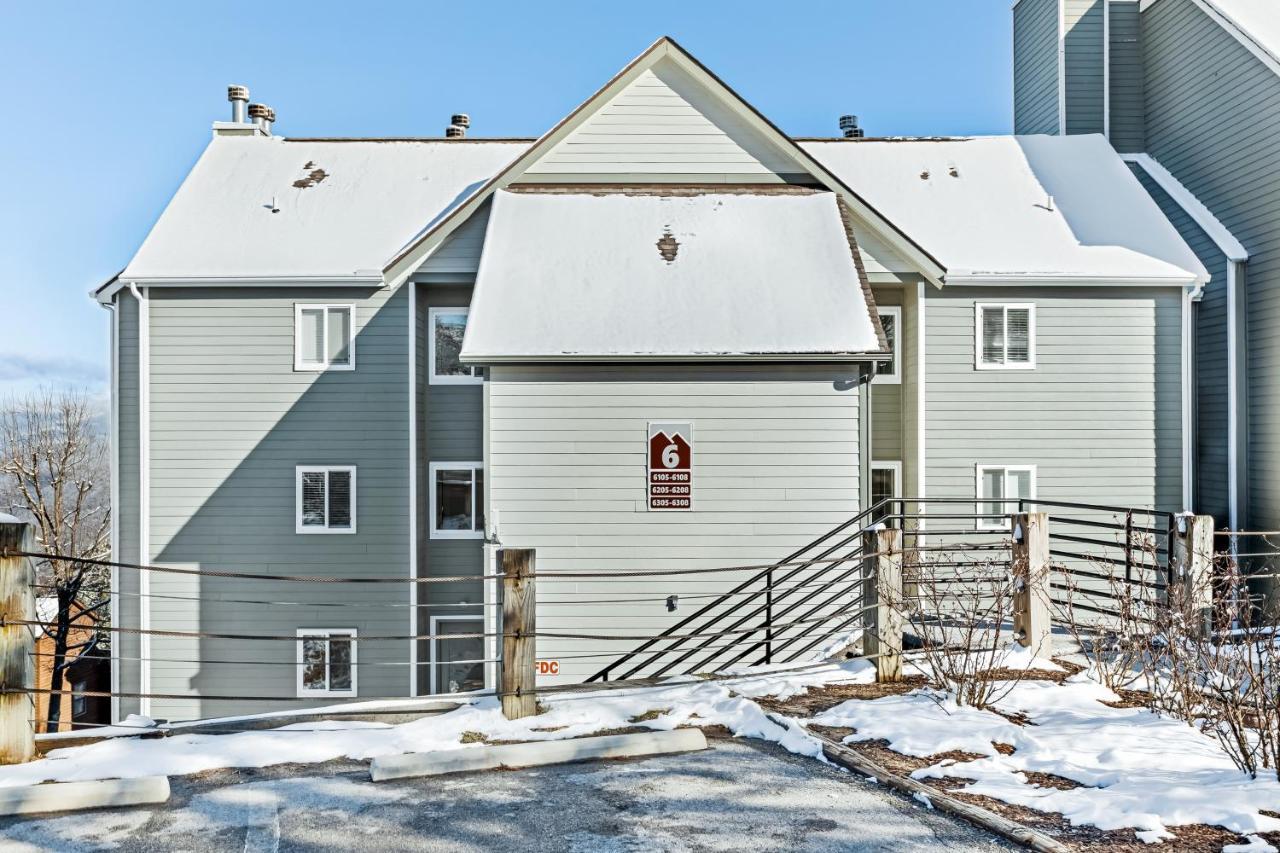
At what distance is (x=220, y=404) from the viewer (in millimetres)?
14734

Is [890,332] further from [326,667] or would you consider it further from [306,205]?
[326,667]

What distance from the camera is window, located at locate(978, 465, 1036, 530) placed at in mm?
14508

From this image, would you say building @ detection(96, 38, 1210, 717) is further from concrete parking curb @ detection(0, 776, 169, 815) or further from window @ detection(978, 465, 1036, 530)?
concrete parking curb @ detection(0, 776, 169, 815)

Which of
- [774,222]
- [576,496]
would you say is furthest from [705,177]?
[576,496]

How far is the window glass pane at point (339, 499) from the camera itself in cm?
1467

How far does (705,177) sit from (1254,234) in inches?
339

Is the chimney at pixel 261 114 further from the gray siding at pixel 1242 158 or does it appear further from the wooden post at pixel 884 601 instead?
the gray siding at pixel 1242 158

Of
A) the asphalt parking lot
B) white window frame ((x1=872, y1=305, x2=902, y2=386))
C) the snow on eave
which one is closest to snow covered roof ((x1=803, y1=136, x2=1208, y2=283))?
the snow on eave

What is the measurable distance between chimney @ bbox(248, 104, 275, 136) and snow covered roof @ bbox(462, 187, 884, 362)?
6.87 metres

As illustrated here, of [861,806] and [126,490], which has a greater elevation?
[126,490]

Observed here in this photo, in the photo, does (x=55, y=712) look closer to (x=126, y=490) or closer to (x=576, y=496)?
(x=126, y=490)

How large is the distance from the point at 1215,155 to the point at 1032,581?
11.7m

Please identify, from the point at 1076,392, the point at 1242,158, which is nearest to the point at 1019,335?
the point at 1076,392

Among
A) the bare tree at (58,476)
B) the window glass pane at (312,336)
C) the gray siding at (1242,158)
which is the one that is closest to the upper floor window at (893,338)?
the gray siding at (1242,158)
